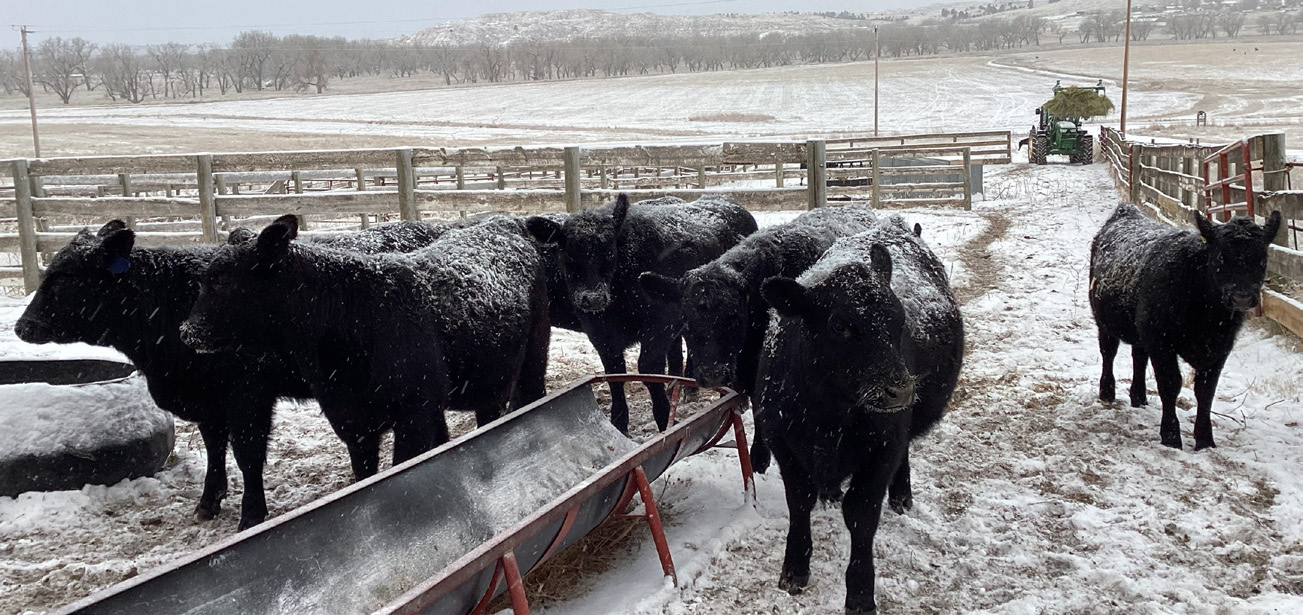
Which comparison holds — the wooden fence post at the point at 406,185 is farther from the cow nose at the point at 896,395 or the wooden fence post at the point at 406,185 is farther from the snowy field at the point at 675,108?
the snowy field at the point at 675,108

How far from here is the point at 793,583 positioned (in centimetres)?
405

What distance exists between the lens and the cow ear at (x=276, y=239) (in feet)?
14.2

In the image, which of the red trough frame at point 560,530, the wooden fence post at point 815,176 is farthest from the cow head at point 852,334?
the wooden fence post at point 815,176

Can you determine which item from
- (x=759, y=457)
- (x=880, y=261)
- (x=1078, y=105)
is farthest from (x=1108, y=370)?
(x=1078, y=105)

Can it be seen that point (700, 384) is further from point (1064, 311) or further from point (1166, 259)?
point (1064, 311)

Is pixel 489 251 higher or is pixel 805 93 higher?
A: pixel 805 93

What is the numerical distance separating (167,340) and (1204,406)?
5.92 m

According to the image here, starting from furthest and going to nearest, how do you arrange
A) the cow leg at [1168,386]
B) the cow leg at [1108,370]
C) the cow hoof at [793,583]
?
the cow leg at [1108,370] < the cow leg at [1168,386] < the cow hoof at [793,583]

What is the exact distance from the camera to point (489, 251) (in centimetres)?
544

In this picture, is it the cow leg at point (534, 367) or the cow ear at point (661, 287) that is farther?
the cow leg at point (534, 367)

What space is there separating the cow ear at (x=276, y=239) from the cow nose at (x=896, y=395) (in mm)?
2877

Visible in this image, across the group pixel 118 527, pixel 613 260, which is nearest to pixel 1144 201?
pixel 613 260

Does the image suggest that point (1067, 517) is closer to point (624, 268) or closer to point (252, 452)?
point (624, 268)

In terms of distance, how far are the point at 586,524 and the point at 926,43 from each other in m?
156
